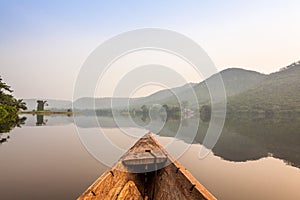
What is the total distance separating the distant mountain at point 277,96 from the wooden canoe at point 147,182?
86.3 metres

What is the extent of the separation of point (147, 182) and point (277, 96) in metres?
114

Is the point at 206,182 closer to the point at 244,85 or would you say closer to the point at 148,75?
the point at 148,75

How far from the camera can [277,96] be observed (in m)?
106

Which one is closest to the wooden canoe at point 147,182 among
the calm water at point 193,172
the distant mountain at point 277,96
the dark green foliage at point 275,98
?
the calm water at point 193,172

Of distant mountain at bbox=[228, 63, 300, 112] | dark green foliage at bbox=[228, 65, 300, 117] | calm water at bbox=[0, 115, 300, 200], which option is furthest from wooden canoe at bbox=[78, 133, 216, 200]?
distant mountain at bbox=[228, 63, 300, 112]

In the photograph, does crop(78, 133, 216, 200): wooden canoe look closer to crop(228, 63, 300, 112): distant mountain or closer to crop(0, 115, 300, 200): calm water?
crop(0, 115, 300, 200): calm water

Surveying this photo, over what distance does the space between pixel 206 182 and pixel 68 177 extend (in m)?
5.70

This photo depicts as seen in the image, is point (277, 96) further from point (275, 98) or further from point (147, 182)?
point (147, 182)

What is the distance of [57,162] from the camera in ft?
41.2

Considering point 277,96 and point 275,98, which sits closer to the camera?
point 275,98

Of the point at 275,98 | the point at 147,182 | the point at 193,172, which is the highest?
the point at 275,98

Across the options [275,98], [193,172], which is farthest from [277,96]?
[193,172]

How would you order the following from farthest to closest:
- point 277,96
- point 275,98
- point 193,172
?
point 277,96
point 275,98
point 193,172

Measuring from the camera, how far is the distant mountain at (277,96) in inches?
3498
